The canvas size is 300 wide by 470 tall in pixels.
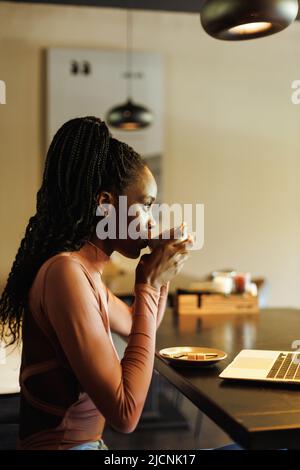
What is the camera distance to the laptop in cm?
129

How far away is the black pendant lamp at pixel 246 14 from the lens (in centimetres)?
190

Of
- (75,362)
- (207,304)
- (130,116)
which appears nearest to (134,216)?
(75,362)

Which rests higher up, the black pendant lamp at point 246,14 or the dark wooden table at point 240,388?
the black pendant lamp at point 246,14

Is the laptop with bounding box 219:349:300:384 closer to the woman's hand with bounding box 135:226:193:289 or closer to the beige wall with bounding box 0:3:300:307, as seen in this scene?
the woman's hand with bounding box 135:226:193:289

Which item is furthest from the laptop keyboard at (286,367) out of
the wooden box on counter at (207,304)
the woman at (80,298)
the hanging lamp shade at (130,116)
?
the hanging lamp shade at (130,116)

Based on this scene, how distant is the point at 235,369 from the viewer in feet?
4.55

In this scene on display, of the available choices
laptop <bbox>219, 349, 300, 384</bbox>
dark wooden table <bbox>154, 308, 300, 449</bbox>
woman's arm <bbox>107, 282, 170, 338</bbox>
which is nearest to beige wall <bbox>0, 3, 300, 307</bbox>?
dark wooden table <bbox>154, 308, 300, 449</bbox>

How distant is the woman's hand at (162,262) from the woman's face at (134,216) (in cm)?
4

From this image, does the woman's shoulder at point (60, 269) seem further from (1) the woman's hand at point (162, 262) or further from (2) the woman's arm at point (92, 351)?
(1) the woman's hand at point (162, 262)

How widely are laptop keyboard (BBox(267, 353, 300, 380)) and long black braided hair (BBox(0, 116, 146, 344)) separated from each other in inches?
Answer: 19.7

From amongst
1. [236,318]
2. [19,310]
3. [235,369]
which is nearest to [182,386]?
[235,369]

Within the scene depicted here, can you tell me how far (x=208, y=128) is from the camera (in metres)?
5.67

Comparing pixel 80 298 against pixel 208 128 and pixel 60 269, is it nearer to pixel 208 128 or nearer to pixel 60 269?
pixel 60 269

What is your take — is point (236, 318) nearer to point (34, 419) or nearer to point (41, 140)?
point (34, 419)
